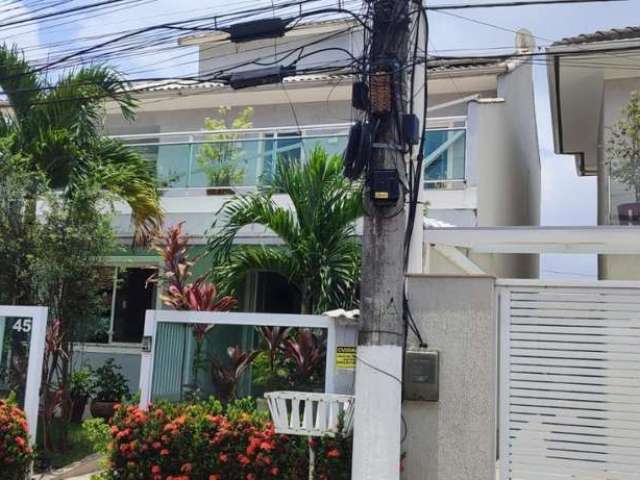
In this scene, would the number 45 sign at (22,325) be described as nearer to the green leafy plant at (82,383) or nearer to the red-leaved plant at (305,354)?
the green leafy plant at (82,383)

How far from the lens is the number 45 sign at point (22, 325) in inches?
339

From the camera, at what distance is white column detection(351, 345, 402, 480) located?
5.66 meters

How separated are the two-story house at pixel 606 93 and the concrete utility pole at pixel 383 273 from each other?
3884 millimetres

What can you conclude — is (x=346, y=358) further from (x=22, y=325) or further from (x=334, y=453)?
(x=22, y=325)

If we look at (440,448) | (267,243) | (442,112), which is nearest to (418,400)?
(440,448)

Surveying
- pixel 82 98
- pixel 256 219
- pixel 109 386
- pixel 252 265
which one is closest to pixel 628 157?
pixel 256 219

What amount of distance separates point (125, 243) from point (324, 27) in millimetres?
8365

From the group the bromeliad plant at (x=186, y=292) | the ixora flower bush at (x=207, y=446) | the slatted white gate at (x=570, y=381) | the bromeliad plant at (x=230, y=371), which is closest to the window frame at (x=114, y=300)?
the bromeliad plant at (x=186, y=292)

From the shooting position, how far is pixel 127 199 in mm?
10031

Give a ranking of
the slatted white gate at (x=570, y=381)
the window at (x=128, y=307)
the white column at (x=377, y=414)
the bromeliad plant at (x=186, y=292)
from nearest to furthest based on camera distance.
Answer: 1. the white column at (x=377, y=414)
2. the slatted white gate at (x=570, y=381)
3. the bromeliad plant at (x=186, y=292)
4. the window at (x=128, y=307)

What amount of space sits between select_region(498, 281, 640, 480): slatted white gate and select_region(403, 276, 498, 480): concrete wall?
0.69 ft

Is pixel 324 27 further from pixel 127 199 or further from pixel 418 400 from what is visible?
pixel 418 400

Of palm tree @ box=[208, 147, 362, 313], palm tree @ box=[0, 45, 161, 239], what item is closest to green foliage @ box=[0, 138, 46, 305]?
palm tree @ box=[0, 45, 161, 239]

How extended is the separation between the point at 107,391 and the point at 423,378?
6746 millimetres
